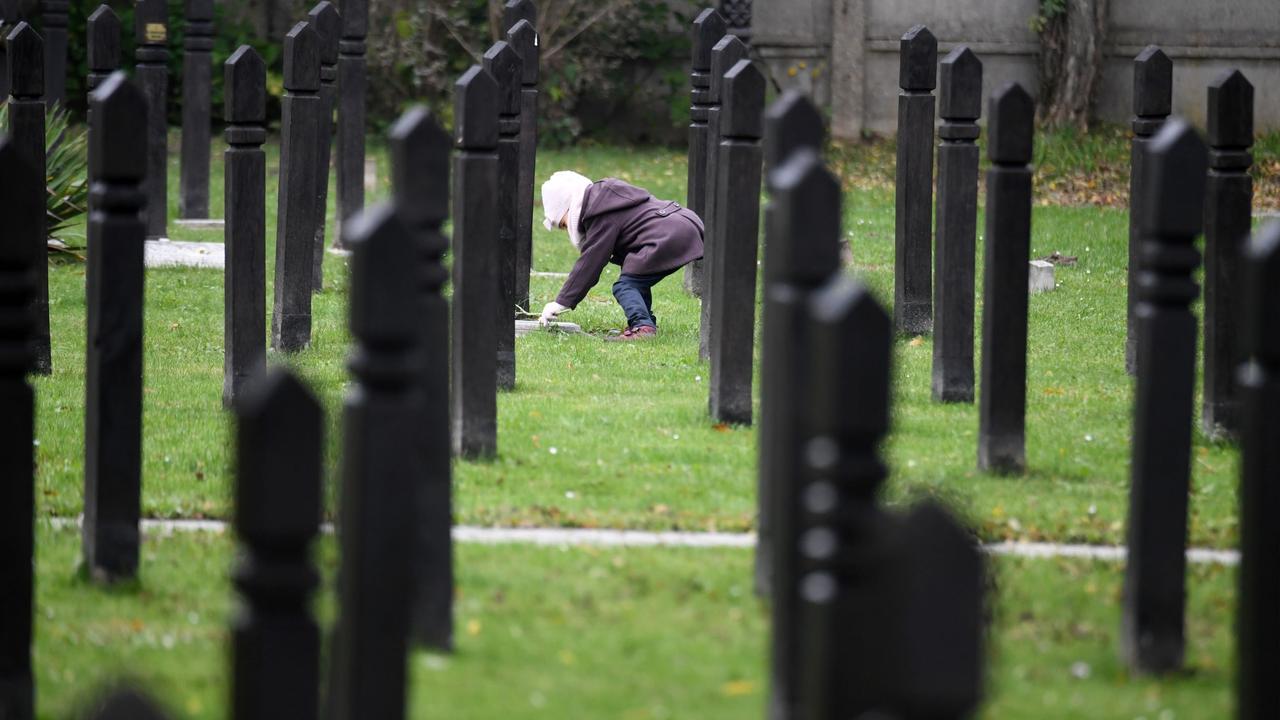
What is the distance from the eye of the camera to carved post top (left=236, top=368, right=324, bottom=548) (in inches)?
110

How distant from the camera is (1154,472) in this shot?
4254 mm

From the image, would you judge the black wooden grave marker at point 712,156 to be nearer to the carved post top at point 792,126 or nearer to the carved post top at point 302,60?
the carved post top at point 302,60

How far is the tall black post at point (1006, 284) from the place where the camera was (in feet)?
20.8

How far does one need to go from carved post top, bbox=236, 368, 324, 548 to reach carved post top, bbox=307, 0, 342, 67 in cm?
886

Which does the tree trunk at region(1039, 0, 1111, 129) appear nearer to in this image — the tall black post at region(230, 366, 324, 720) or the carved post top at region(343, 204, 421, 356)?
the carved post top at region(343, 204, 421, 356)

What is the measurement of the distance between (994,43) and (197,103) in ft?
32.2

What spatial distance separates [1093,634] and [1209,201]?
294 cm

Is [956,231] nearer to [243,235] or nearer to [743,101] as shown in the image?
[743,101]

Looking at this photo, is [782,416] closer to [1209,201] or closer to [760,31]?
[1209,201]

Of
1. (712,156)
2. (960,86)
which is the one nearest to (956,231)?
(960,86)

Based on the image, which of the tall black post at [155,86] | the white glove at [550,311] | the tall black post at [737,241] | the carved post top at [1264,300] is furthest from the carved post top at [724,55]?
the carved post top at [1264,300]

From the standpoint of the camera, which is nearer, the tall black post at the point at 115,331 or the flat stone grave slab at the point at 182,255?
the tall black post at the point at 115,331

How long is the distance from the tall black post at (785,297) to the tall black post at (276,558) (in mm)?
1103

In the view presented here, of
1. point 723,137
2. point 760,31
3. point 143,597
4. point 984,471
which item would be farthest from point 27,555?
point 760,31
